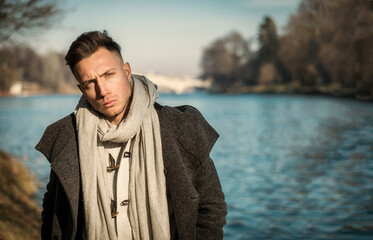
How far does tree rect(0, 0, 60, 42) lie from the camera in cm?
911

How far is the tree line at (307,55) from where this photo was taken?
33156 mm

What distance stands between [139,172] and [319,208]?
7668 mm

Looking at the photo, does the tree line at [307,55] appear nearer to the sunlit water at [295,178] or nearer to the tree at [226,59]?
the tree at [226,59]

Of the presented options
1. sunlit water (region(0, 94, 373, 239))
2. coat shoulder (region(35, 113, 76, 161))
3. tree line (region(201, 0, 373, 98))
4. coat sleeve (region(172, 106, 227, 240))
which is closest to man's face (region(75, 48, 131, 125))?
coat shoulder (region(35, 113, 76, 161))

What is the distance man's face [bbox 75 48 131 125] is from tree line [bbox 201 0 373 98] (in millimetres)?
31199

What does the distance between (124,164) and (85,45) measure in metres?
0.73

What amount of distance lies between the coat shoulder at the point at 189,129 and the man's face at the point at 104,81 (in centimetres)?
26

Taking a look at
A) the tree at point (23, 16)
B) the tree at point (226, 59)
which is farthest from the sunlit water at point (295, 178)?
the tree at point (226, 59)

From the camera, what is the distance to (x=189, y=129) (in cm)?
226

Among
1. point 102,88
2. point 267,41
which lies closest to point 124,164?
point 102,88

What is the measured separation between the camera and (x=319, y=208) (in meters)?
9.02

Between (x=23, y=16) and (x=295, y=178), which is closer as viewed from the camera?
(x=23, y=16)

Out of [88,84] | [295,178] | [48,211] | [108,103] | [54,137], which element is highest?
[88,84]

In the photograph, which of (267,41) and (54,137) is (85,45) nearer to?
(54,137)
